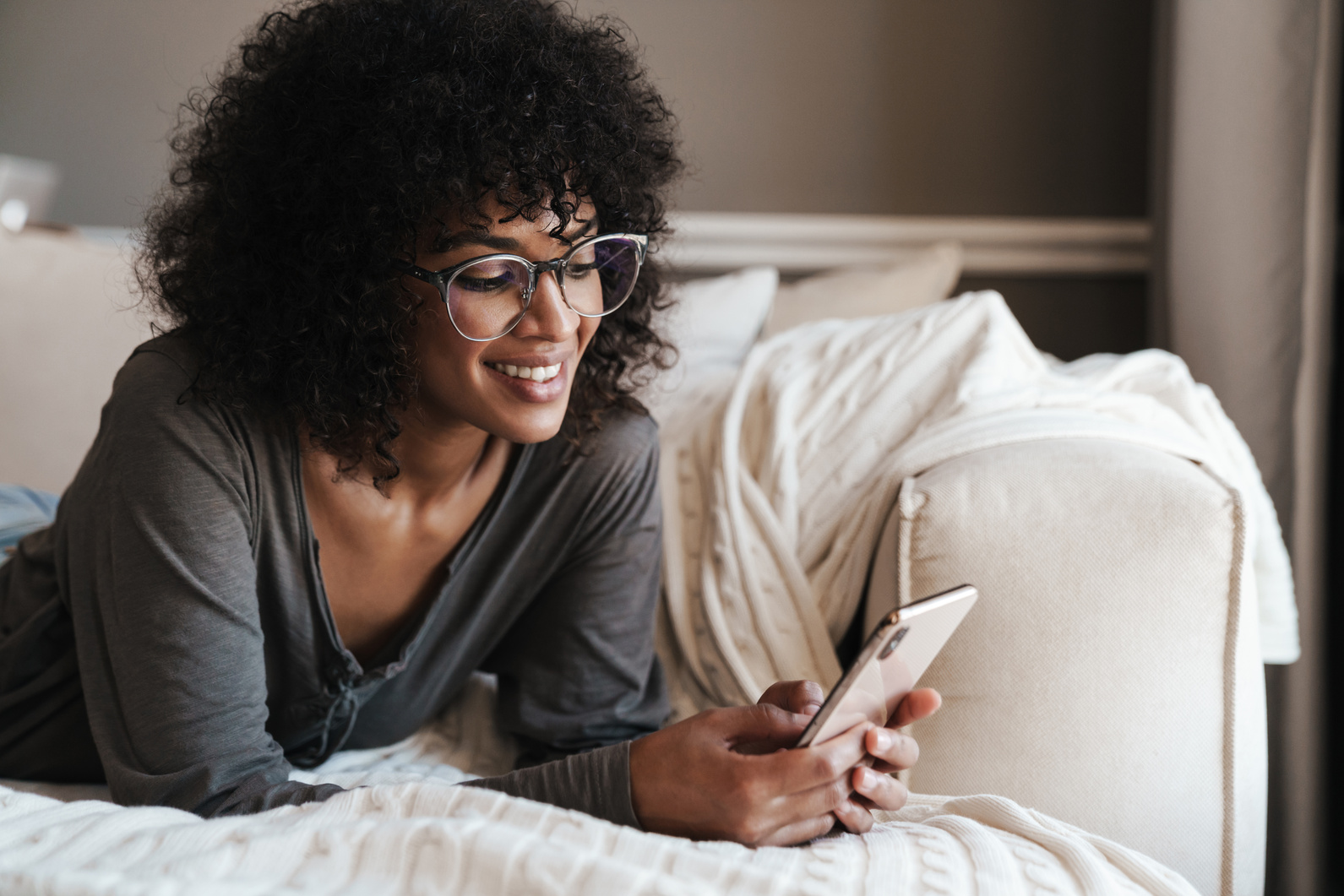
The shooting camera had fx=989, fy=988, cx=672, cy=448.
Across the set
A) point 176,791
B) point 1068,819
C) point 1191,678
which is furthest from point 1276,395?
point 176,791

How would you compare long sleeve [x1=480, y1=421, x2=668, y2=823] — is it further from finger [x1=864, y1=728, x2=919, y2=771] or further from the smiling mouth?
finger [x1=864, y1=728, x2=919, y2=771]

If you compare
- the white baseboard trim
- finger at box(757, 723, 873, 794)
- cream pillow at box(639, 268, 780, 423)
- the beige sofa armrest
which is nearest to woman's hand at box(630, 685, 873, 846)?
finger at box(757, 723, 873, 794)

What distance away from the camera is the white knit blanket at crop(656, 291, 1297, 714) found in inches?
41.1

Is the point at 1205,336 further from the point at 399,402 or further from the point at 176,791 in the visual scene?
the point at 176,791

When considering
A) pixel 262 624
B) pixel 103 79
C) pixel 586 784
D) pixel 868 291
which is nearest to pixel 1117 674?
pixel 586 784

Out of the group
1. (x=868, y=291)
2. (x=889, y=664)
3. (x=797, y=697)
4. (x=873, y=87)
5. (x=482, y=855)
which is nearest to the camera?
(x=482, y=855)

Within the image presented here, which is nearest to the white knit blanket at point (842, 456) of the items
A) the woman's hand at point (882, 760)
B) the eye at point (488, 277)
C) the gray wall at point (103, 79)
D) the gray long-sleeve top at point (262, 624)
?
the gray long-sleeve top at point (262, 624)

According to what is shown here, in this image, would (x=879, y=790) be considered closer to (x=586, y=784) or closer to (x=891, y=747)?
(x=891, y=747)

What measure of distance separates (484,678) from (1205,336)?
119cm

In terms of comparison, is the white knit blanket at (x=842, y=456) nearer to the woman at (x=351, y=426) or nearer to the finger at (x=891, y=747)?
the woman at (x=351, y=426)

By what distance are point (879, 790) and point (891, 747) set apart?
3 centimetres

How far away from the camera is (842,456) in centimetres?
112

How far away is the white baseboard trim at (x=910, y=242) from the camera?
1842 millimetres

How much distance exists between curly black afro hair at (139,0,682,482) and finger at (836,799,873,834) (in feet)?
1.63
